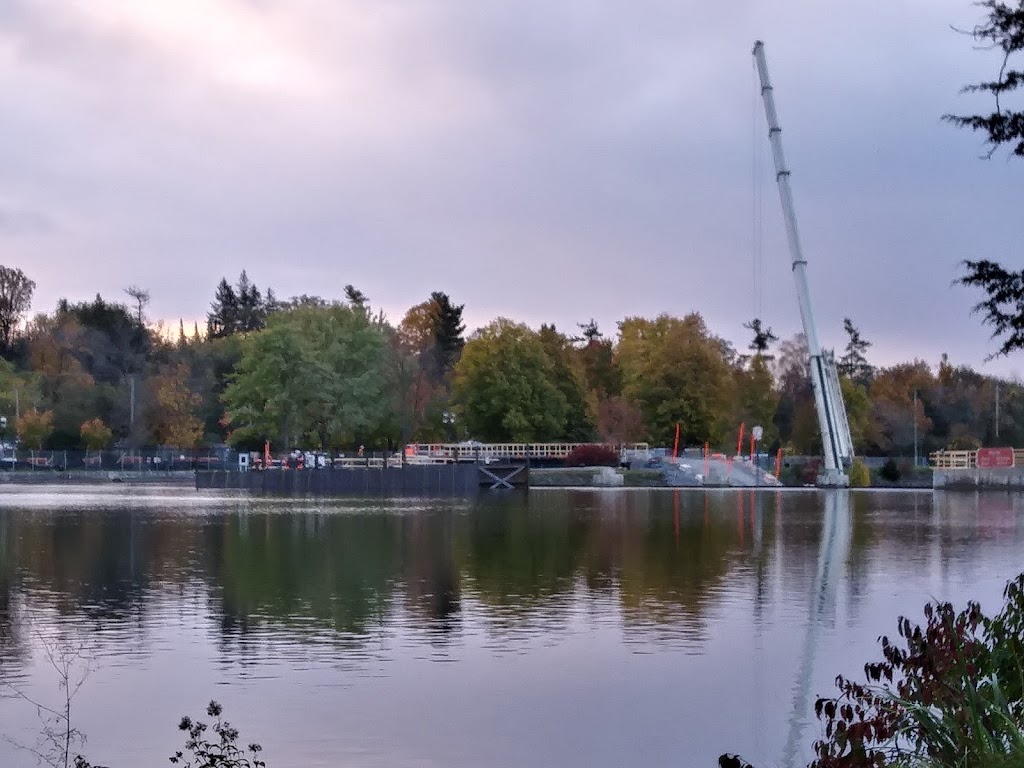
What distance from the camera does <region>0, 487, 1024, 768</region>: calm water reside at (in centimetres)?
1514

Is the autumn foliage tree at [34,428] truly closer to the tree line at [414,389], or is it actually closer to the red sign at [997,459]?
the tree line at [414,389]

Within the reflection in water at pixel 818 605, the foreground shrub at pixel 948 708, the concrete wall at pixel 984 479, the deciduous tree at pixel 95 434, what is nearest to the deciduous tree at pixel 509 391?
the deciduous tree at pixel 95 434

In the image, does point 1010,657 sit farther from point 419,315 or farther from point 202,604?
point 419,315

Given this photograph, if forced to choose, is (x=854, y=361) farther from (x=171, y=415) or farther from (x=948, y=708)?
(x=948, y=708)

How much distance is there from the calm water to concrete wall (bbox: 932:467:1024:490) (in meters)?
38.1

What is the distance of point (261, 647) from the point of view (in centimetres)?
2012

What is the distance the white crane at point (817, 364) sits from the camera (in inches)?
3383

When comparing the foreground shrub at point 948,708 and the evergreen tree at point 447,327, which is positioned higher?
the evergreen tree at point 447,327

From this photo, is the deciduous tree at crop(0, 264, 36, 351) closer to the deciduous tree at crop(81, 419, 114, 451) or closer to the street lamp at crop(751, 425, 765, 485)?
the deciduous tree at crop(81, 419, 114, 451)

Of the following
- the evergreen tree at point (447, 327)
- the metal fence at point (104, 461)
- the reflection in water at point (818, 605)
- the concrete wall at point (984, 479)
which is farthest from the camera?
the evergreen tree at point (447, 327)

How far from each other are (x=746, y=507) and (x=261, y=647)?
44520mm

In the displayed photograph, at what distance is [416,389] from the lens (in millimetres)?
106750

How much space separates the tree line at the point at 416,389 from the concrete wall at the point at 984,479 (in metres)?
23.0

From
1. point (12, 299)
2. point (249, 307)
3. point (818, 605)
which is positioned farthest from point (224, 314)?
point (818, 605)
